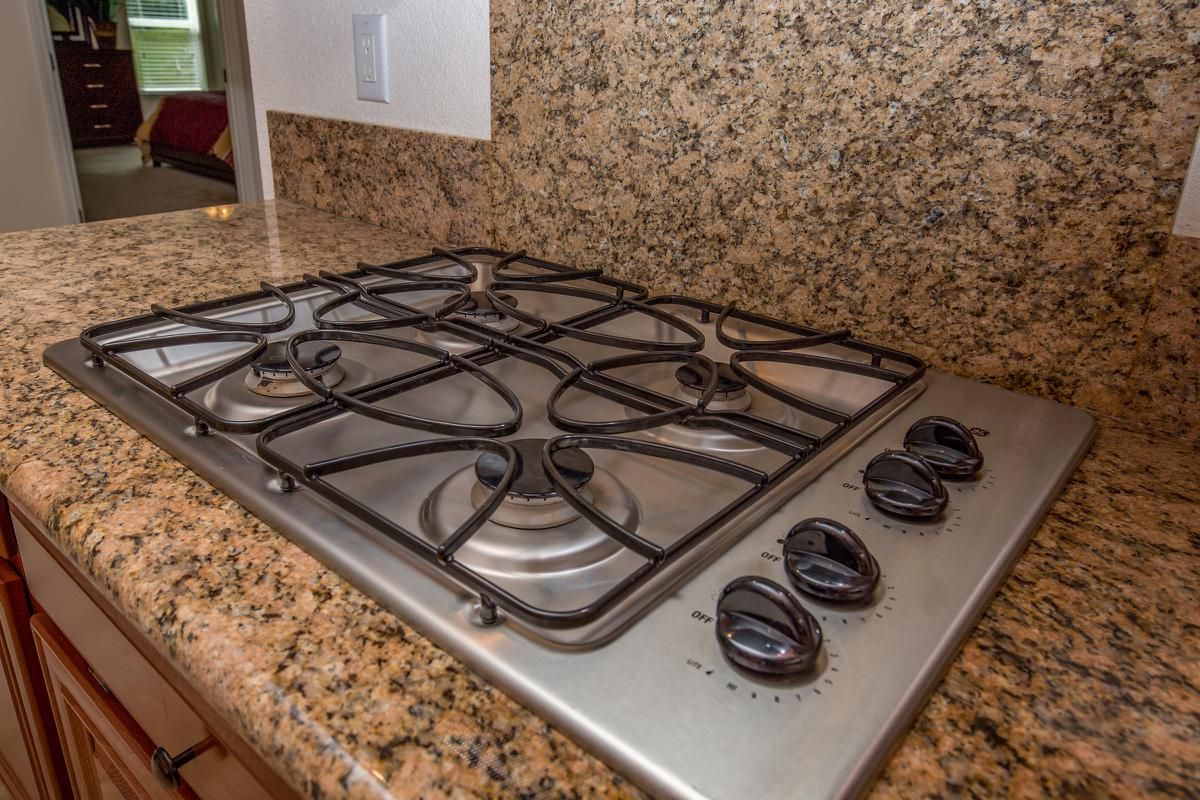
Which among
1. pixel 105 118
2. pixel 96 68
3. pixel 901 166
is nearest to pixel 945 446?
pixel 901 166

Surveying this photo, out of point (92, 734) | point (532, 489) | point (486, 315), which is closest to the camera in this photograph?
point (532, 489)

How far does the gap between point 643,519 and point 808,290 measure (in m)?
0.40

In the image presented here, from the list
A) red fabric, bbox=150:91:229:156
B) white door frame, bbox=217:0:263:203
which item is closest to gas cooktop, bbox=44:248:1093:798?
white door frame, bbox=217:0:263:203

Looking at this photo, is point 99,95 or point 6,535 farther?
point 99,95

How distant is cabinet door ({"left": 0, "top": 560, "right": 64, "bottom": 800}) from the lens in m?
0.79

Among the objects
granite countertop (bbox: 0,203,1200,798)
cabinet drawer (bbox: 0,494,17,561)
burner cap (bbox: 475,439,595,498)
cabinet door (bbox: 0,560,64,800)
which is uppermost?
burner cap (bbox: 475,439,595,498)

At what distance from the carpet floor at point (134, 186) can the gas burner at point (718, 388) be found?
5267mm

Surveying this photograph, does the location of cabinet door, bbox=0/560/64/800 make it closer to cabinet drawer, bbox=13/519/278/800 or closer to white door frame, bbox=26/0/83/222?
cabinet drawer, bbox=13/519/278/800

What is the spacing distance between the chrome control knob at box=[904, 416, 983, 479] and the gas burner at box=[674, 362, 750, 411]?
141mm

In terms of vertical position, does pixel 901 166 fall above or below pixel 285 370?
above

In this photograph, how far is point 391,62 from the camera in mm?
1173

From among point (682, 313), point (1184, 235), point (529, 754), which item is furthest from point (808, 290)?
point (529, 754)

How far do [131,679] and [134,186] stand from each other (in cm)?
590

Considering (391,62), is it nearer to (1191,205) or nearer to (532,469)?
(532,469)
